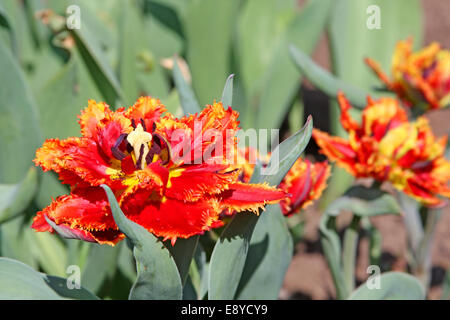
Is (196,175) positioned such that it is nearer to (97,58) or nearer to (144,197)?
(144,197)

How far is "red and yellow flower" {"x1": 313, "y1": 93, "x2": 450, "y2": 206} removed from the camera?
2.97 feet

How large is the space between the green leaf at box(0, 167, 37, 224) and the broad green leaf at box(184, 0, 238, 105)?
76 cm

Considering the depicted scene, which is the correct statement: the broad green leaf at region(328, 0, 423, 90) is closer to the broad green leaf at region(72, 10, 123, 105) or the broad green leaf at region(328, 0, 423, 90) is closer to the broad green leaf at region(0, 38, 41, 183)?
the broad green leaf at region(72, 10, 123, 105)

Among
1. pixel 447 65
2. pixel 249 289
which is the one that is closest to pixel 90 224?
pixel 249 289

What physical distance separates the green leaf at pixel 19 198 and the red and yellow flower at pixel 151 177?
0.32 metres

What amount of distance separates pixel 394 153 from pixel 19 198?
632 millimetres

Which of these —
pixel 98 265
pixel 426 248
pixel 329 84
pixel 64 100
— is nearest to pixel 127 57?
pixel 64 100

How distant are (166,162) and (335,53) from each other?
128cm

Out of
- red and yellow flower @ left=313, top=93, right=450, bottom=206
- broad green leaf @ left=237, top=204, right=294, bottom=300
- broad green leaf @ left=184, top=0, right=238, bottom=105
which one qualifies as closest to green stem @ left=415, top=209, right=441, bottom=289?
red and yellow flower @ left=313, top=93, right=450, bottom=206

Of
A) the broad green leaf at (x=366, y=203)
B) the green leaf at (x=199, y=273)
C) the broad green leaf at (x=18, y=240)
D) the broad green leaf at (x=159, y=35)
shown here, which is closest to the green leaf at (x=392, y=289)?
the broad green leaf at (x=366, y=203)

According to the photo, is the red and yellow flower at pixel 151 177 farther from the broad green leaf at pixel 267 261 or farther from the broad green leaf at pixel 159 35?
the broad green leaf at pixel 159 35

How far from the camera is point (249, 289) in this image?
2.73 feet

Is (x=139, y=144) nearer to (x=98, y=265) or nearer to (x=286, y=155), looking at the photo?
(x=286, y=155)

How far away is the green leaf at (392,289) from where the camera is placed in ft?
2.82
